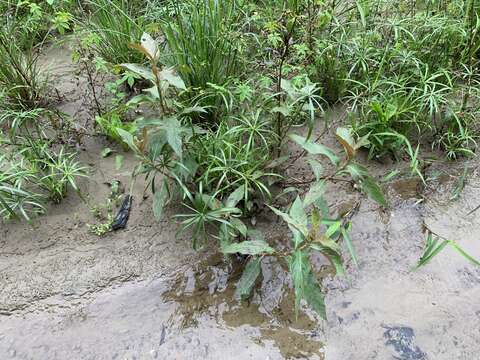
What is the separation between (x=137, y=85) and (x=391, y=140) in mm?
1580

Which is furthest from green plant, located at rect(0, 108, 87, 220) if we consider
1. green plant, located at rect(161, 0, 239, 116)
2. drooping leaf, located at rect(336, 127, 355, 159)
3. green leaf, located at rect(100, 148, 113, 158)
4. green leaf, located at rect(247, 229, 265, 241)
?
drooping leaf, located at rect(336, 127, 355, 159)

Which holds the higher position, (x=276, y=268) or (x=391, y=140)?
(x=391, y=140)

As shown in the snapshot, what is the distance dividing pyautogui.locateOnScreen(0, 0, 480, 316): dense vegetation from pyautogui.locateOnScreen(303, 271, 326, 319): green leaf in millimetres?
259

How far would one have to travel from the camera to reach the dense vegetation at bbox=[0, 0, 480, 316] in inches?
82.4

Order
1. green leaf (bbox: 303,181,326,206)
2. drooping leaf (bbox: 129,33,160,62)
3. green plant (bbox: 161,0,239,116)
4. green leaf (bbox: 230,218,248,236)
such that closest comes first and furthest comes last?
drooping leaf (bbox: 129,33,160,62) < green leaf (bbox: 303,181,326,206) < green leaf (bbox: 230,218,248,236) < green plant (bbox: 161,0,239,116)

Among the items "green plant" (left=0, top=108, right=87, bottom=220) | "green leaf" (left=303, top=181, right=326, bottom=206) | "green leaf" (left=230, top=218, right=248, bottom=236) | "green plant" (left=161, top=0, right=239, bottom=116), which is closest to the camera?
"green leaf" (left=303, top=181, right=326, bottom=206)

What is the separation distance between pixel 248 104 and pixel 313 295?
122 cm

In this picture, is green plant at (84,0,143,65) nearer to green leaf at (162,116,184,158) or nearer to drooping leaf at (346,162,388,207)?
green leaf at (162,116,184,158)

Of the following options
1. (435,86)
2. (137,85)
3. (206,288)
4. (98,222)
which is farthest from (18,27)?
(435,86)

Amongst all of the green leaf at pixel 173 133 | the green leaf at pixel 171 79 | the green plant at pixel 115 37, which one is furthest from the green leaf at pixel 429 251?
the green plant at pixel 115 37

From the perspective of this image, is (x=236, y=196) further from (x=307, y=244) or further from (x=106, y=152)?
(x=106, y=152)

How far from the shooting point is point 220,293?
200 centimetres

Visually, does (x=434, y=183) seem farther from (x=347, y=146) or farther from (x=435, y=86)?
(x=347, y=146)

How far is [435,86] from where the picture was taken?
266cm
